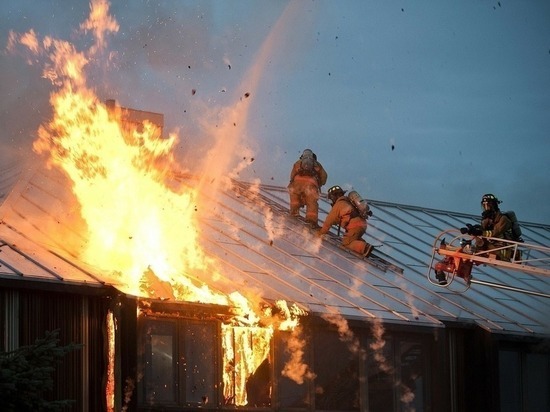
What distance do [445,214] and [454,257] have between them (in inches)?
435

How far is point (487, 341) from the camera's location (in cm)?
2817

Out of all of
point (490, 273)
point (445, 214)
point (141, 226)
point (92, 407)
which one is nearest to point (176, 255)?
point (141, 226)

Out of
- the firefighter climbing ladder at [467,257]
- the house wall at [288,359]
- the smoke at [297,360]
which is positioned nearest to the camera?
the house wall at [288,359]

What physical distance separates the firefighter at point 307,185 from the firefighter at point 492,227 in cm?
445

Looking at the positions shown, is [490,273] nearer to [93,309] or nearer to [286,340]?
[286,340]

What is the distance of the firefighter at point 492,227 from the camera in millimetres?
28609

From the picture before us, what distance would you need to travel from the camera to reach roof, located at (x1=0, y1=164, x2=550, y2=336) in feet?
77.0

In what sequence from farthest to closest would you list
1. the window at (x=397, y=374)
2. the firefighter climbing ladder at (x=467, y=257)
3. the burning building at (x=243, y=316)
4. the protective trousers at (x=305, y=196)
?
the protective trousers at (x=305, y=196)
the firefighter climbing ladder at (x=467, y=257)
the window at (x=397, y=374)
the burning building at (x=243, y=316)

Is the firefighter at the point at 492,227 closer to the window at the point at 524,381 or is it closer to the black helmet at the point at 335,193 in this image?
the window at the point at 524,381

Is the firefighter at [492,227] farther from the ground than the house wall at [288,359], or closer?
farther from the ground

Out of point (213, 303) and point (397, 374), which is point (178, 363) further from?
point (397, 374)

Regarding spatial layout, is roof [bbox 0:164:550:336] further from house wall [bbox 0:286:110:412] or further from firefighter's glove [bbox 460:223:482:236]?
firefighter's glove [bbox 460:223:482:236]

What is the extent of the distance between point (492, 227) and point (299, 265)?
461cm

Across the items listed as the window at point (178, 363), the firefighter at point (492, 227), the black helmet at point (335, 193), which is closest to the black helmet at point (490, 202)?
the firefighter at point (492, 227)
